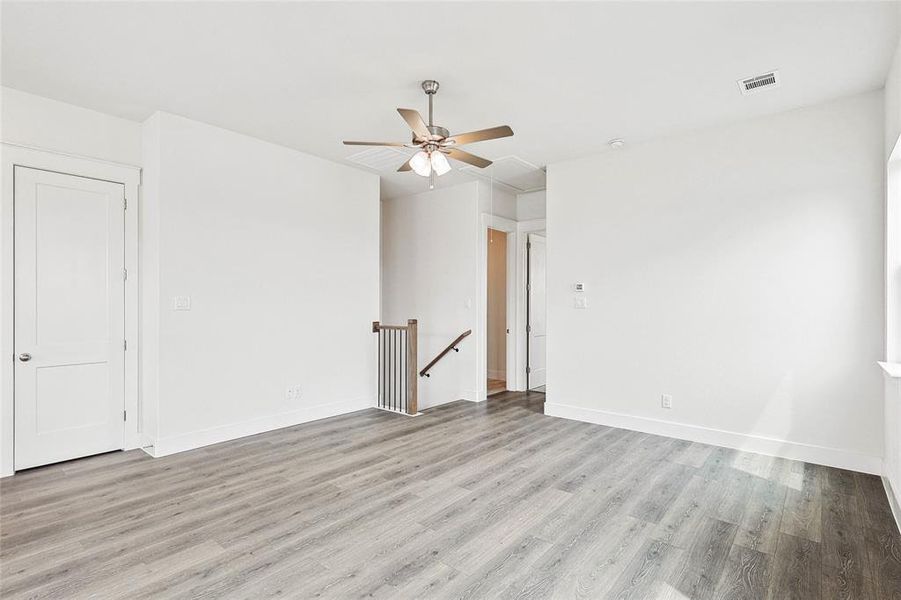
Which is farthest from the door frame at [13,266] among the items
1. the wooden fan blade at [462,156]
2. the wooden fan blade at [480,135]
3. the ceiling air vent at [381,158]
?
the wooden fan blade at [480,135]

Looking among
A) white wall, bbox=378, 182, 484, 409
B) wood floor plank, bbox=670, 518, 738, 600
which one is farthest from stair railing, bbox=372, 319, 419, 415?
wood floor plank, bbox=670, 518, 738, 600

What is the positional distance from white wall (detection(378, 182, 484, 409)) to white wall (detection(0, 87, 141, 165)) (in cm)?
350

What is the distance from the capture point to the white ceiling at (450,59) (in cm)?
258

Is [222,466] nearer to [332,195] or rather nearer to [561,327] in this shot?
[332,195]

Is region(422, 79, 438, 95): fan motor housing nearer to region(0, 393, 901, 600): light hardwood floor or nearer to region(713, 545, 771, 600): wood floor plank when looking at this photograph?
region(0, 393, 901, 600): light hardwood floor

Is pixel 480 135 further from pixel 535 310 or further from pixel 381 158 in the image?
pixel 535 310

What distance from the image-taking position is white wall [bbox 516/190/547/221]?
6.59 m

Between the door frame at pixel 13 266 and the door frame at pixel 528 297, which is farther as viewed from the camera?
the door frame at pixel 528 297

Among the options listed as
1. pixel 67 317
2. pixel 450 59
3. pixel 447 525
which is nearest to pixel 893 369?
pixel 447 525

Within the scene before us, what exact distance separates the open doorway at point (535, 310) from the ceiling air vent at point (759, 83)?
11.5 ft

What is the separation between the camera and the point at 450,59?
9.99ft

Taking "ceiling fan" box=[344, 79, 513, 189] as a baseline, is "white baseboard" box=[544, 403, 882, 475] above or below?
below

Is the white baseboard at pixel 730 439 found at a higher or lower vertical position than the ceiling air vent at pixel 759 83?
lower

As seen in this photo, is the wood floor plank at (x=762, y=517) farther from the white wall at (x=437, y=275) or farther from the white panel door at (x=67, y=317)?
the white panel door at (x=67, y=317)
